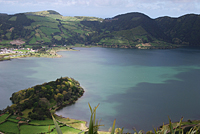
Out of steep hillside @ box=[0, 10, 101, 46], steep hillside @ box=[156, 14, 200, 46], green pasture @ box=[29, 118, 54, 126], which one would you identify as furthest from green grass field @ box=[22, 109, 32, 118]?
steep hillside @ box=[156, 14, 200, 46]

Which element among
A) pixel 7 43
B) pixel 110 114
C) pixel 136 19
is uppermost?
pixel 136 19

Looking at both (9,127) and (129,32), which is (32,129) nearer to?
(9,127)

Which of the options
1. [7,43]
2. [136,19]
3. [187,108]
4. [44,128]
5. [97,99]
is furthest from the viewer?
[136,19]

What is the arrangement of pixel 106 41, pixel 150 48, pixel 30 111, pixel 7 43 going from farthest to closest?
pixel 106 41 < pixel 150 48 < pixel 7 43 < pixel 30 111

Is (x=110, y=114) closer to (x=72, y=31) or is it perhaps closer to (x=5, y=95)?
(x=5, y=95)

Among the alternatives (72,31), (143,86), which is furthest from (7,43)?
(143,86)

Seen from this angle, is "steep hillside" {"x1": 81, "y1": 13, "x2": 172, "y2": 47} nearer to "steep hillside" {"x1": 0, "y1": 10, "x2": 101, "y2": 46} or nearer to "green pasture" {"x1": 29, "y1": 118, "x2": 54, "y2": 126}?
"steep hillside" {"x1": 0, "y1": 10, "x2": 101, "y2": 46}

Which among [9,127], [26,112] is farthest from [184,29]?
[9,127]
